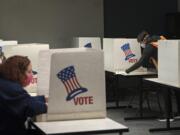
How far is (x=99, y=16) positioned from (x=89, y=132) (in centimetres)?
645

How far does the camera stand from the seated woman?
9.35ft

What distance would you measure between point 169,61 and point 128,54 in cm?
169

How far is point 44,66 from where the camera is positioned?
10.9 ft

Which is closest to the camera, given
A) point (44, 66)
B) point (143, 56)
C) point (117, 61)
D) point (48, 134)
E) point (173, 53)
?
point (48, 134)

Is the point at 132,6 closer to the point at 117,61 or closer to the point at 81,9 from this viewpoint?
the point at 81,9

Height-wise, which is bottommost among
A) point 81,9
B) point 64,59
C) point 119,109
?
point 119,109

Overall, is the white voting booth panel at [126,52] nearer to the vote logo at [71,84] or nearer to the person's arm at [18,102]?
the vote logo at [71,84]

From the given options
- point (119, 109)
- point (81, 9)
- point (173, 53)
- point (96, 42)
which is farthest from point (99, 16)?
point (173, 53)

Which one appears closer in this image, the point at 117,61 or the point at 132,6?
the point at 117,61

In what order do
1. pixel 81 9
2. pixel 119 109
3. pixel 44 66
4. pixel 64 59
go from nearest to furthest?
pixel 64 59 < pixel 44 66 < pixel 119 109 < pixel 81 9

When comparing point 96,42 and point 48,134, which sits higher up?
point 96,42

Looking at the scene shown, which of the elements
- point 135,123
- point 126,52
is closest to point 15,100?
point 135,123

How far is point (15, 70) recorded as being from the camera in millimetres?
2957

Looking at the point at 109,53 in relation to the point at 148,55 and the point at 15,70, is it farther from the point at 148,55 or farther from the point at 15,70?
the point at 15,70
